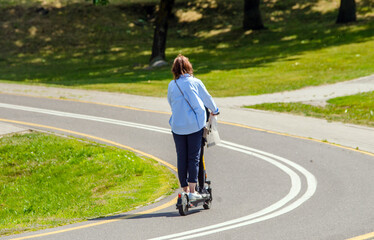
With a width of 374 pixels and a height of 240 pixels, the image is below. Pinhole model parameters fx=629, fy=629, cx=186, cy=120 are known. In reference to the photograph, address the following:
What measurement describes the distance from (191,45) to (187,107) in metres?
35.6

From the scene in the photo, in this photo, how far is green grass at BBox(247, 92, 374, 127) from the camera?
726 inches

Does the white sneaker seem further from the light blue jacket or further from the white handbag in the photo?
the light blue jacket

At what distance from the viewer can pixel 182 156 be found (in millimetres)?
8766

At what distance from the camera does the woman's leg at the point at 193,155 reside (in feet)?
28.4

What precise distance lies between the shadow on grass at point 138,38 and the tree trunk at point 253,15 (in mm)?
748

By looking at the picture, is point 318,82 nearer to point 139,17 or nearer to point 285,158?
point 285,158

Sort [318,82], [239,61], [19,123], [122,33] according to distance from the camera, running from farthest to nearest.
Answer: [122,33], [239,61], [318,82], [19,123]

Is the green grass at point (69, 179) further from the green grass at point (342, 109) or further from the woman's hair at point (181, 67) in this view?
the green grass at point (342, 109)

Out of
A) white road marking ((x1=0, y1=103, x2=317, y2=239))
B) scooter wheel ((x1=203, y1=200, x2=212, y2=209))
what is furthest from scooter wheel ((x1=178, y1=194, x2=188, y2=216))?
white road marking ((x1=0, y1=103, x2=317, y2=239))

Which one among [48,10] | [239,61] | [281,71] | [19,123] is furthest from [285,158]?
[48,10]

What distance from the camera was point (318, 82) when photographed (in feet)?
86.3

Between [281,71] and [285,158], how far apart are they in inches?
707

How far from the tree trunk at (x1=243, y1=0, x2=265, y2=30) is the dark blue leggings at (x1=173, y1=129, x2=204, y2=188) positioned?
36.7 meters

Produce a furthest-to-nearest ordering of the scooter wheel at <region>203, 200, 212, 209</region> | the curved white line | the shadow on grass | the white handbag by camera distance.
→ 1. the shadow on grass
2. the scooter wheel at <region>203, 200, 212, 209</region>
3. the white handbag
4. the curved white line
